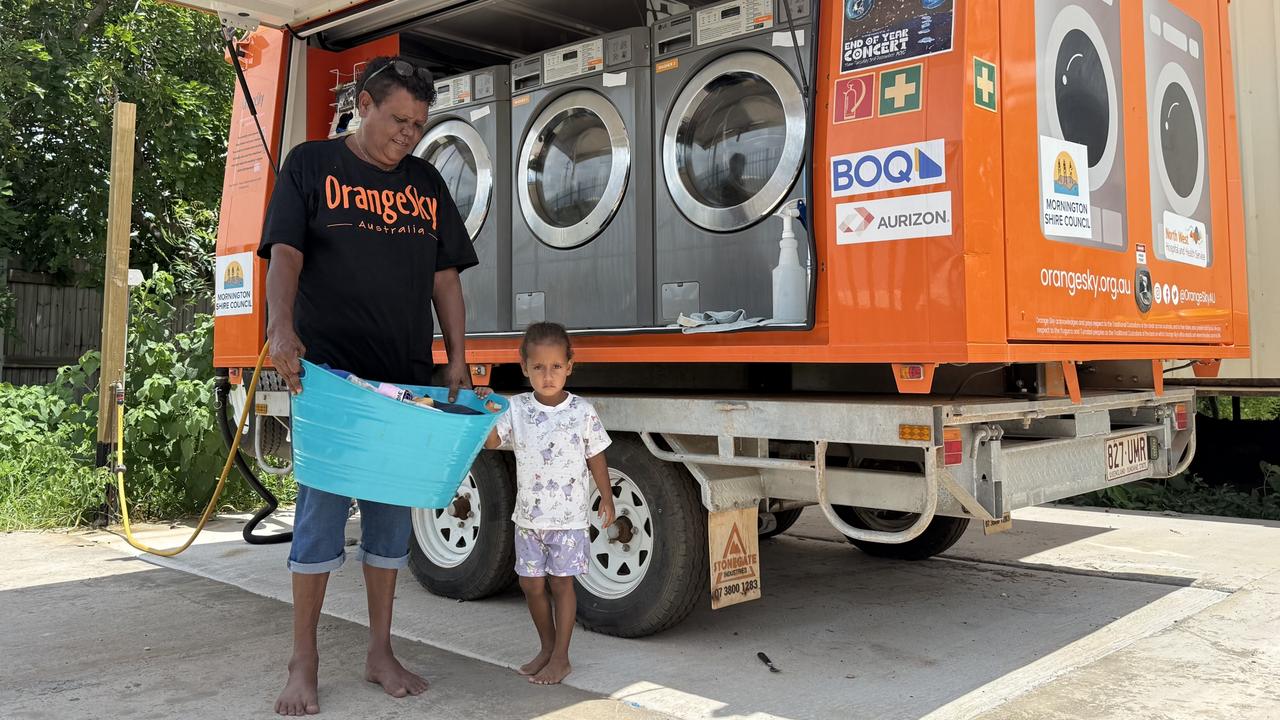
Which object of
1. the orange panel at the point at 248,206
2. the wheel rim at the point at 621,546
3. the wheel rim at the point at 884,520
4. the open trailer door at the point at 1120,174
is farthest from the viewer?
the wheel rim at the point at 884,520

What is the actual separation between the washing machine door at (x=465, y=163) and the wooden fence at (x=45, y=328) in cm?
818

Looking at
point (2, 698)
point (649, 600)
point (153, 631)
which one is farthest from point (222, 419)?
point (649, 600)

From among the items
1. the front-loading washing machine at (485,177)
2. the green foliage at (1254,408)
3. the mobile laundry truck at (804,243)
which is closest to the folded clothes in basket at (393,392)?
the mobile laundry truck at (804,243)

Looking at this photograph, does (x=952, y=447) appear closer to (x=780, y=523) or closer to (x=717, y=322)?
(x=717, y=322)

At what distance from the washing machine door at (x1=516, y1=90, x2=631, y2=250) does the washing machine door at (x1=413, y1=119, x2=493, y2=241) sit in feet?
0.84

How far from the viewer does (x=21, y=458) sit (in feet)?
26.9

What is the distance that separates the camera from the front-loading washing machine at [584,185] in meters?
4.89

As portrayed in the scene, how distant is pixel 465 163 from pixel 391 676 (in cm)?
308

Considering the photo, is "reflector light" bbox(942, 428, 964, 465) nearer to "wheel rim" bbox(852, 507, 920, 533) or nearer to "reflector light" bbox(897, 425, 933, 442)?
"reflector light" bbox(897, 425, 933, 442)

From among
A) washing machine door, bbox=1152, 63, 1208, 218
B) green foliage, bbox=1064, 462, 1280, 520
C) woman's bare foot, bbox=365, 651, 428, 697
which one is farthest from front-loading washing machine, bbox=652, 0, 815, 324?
green foliage, bbox=1064, 462, 1280, 520

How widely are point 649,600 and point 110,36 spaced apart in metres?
10.5

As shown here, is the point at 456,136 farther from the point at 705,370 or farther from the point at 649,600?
the point at 649,600

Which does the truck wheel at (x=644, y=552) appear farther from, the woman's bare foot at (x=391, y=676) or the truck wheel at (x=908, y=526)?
the truck wheel at (x=908, y=526)

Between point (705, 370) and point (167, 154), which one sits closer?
point (705, 370)
